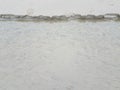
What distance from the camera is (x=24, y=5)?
7.40 m

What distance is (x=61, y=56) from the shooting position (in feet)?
14.1

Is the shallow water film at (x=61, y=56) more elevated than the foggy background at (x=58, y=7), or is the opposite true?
the foggy background at (x=58, y=7)

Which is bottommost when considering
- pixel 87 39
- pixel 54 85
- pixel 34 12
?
pixel 54 85

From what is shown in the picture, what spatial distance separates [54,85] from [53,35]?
6.60 feet

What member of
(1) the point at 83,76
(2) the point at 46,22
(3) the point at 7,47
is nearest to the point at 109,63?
(1) the point at 83,76

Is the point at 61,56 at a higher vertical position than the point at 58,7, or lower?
lower

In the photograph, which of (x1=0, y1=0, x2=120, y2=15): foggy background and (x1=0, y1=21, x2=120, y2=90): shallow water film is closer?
(x1=0, y1=21, x2=120, y2=90): shallow water film

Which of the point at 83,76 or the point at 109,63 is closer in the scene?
the point at 83,76

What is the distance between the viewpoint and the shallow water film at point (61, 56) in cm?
346

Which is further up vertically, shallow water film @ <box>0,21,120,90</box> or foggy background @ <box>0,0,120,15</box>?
foggy background @ <box>0,0,120,15</box>

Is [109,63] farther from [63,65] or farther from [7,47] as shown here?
[7,47]

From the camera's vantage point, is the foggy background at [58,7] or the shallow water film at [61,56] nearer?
the shallow water film at [61,56]

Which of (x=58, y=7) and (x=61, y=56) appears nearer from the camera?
(x=61, y=56)

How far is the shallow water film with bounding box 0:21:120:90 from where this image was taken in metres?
3.46
